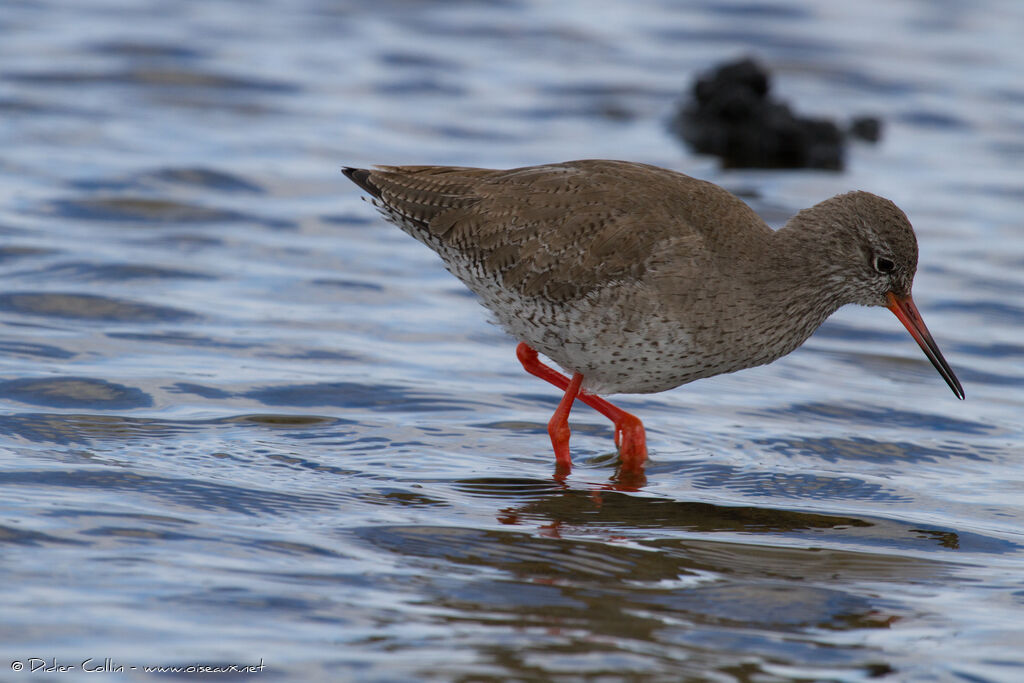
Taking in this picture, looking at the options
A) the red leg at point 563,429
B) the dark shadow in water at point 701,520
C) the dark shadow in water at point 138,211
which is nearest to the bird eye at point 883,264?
the dark shadow in water at point 701,520

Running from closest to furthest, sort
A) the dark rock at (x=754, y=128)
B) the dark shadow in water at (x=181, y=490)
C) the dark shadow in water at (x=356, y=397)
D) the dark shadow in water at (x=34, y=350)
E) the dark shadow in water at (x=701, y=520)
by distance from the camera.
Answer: the dark shadow in water at (x=181, y=490), the dark shadow in water at (x=701, y=520), the dark shadow in water at (x=356, y=397), the dark shadow in water at (x=34, y=350), the dark rock at (x=754, y=128)

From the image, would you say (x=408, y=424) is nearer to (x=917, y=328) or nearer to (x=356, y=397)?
(x=356, y=397)

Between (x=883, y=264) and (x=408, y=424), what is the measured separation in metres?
2.98

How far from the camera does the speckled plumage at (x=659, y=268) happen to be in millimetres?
7258

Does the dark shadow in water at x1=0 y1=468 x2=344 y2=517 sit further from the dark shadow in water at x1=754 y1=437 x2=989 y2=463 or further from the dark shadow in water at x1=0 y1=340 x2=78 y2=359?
the dark shadow in water at x1=754 y1=437 x2=989 y2=463

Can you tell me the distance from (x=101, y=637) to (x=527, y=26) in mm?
16027

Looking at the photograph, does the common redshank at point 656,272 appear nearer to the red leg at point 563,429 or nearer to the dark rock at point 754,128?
the red leg at point 563,429

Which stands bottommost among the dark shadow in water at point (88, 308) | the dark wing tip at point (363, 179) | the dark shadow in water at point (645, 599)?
the dark shadow in water at point (645, 599)

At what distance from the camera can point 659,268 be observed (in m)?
7.26

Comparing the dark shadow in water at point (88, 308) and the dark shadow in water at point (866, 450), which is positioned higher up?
the dark shadow in water at point (88, 308)

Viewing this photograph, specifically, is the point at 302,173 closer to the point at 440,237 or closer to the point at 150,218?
the point at 150,218

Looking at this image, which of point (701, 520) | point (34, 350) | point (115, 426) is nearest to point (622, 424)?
point (701, 520)

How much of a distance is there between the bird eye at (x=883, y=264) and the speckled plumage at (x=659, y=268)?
1.1 inches

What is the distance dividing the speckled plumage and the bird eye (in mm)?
29
